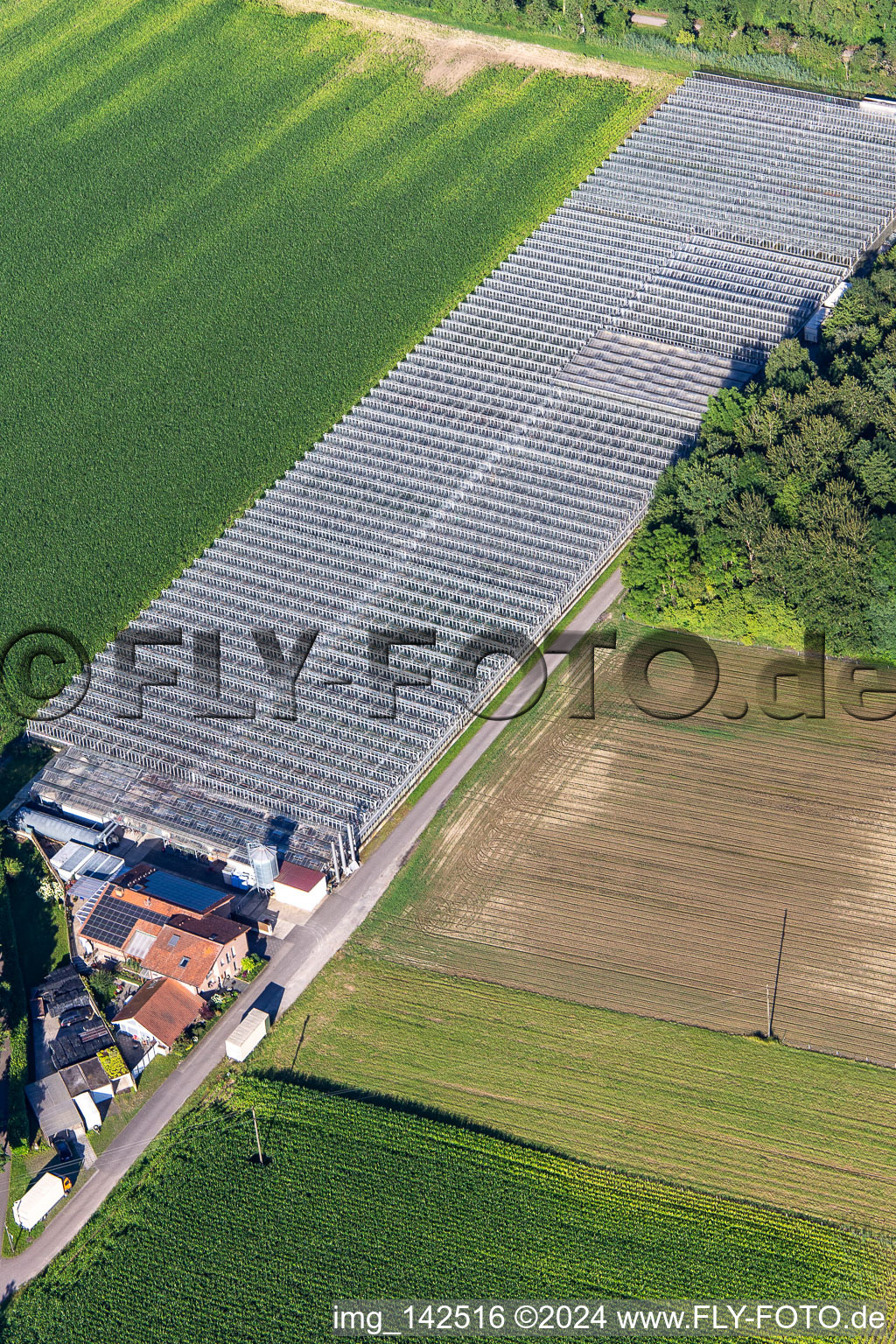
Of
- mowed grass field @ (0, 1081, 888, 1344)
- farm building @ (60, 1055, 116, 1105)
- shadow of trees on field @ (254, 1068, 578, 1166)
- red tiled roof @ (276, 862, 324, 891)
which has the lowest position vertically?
mowed grass field @ (0, 1081, 888, 1344)

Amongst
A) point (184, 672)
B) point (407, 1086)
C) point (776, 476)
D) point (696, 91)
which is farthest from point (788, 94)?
point (407, 1086)

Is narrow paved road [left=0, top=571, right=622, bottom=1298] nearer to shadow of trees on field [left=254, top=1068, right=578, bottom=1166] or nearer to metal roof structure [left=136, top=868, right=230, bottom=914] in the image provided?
shadow of trees on field [left=254, top=1068, right=578, bottom=1166]

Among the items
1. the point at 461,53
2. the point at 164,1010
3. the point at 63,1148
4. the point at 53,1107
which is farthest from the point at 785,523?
the point at 461,53

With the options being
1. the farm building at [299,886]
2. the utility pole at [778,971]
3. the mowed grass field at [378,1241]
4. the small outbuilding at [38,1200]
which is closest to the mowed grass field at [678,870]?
the utility pole at [778,971]

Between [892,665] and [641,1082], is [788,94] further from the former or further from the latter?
[641,1082]

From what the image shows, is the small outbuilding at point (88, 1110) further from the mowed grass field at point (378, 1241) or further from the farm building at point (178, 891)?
the farm building at point (178, 891)

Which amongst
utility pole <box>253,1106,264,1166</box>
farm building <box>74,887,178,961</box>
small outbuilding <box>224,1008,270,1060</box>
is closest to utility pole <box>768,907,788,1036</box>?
small outbuilding <box>224,1008,270,1060</box>
